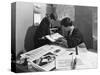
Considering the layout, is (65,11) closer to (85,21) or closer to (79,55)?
(85,21)

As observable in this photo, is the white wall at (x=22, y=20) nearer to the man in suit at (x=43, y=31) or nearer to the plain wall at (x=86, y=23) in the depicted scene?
the man in suit at (x=43, y=31)

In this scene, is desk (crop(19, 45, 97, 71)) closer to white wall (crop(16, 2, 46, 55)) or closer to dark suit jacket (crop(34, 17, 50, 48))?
dark suit jacket (crop(34, 17, 50, 48))

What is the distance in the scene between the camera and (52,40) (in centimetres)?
515

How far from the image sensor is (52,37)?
516cm

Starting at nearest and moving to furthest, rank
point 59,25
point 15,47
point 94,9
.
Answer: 1. point 15,47
2. point 59,25
3. point 94,9

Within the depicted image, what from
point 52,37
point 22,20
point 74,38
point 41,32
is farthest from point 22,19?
point 74,38

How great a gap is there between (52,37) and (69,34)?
1.27ft

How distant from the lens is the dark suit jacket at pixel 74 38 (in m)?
5.32

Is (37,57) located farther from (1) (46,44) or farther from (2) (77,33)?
(2) (77,33)

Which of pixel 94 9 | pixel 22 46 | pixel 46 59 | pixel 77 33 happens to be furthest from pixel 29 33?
pixel 94 9

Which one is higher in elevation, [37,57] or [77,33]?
[77,33]

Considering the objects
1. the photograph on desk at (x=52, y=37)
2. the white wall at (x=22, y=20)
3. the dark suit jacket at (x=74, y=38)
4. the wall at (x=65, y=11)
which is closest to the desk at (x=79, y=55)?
the photograph on desk at (x=52, y=37)

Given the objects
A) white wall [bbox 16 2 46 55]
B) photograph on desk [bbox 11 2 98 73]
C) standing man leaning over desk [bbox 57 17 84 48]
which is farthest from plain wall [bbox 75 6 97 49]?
white wall [bbox 16 2 46 55]

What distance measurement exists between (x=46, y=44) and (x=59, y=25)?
47 cm
